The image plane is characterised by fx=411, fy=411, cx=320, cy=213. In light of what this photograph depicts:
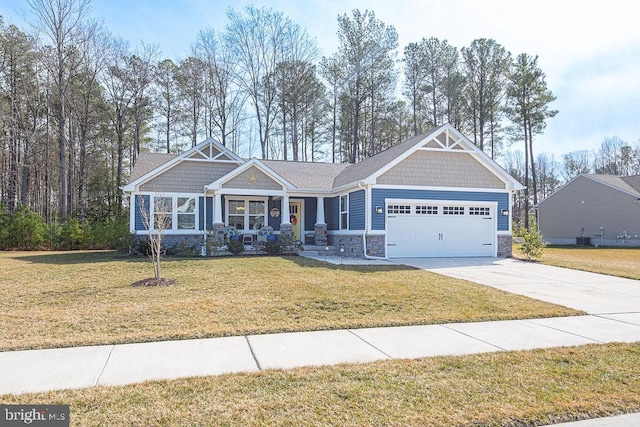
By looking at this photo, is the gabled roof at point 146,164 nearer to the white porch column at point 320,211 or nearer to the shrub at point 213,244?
the shrub at point 213,244

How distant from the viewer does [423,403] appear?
3232mm

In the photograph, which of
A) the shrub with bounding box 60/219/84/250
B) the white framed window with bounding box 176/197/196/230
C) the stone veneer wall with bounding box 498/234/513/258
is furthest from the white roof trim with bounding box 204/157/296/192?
the stone veneer wall with bounding box 498/234/513/258

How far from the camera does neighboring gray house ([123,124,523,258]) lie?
1534 cm

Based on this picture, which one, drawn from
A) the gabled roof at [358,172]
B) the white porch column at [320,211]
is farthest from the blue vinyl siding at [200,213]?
the white porch column at [320,211]

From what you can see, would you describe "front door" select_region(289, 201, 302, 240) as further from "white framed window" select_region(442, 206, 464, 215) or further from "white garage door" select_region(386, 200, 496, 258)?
"white framed window" select_region(442, 206, 464, 215)

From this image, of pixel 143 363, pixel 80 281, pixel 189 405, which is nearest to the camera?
pixel 189 405

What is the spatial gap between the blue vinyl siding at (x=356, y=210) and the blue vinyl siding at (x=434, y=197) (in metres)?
0.55

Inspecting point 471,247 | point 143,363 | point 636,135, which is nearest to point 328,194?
point 471,247

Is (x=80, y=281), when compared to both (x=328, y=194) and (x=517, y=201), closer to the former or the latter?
(x=328, y=194)

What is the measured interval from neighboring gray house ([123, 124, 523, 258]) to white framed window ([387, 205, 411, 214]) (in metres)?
0.04

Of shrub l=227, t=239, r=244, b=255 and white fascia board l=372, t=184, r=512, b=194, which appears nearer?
white fascia board l=372, t=184, r=512, b=194

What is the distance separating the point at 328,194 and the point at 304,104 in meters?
12.3

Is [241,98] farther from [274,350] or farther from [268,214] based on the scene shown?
[274,350]

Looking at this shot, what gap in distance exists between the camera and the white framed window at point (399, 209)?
15.3 meters
